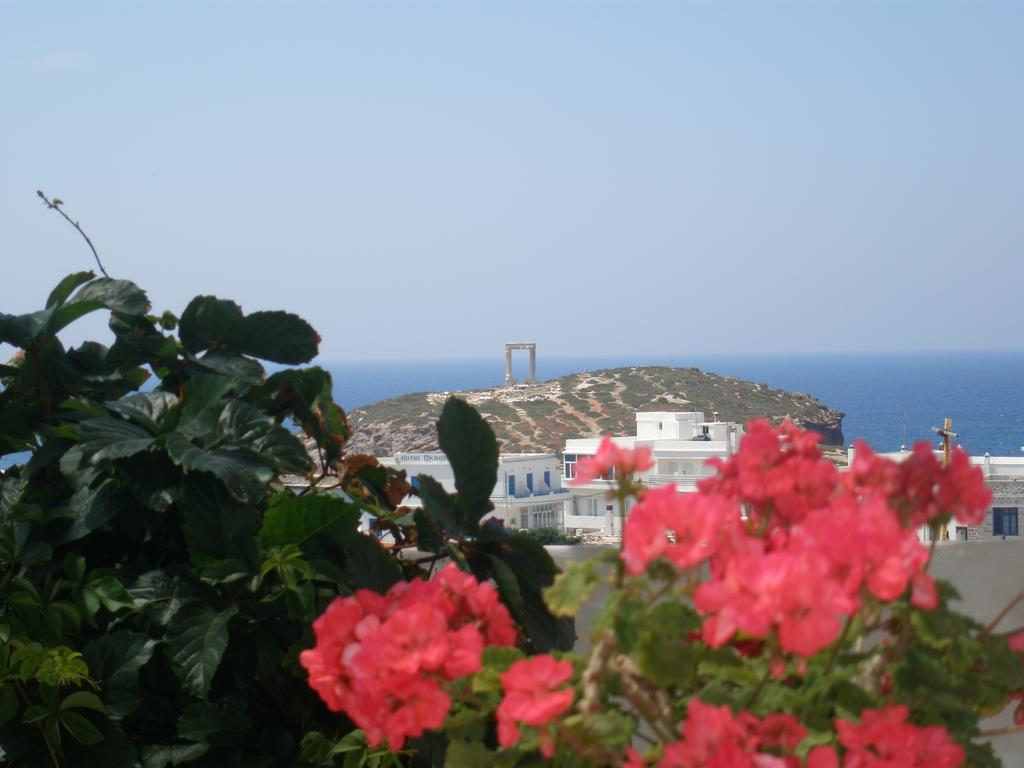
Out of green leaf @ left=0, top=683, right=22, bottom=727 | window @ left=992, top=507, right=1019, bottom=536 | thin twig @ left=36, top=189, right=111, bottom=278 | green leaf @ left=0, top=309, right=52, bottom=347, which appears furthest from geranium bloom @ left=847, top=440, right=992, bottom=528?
window @ left=992, top=507, right=1019, bottom=536

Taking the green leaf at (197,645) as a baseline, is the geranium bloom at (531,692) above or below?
above

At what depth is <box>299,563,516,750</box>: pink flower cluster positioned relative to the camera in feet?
2.07

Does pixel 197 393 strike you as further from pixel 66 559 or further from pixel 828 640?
pixel 828 640

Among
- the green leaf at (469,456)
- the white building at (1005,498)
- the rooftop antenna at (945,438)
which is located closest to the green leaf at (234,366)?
the green leaf at (469,456)

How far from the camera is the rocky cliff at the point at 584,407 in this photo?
1582 inches

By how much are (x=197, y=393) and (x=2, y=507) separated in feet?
0.83

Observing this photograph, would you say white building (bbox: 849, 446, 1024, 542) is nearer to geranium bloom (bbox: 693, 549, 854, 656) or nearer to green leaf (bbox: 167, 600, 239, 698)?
green leaf (bbox: 167, 600, 239, 698)

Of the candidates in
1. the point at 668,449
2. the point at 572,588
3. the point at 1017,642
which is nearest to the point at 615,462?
the point at 572,588

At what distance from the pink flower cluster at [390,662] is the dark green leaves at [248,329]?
0.67 meters

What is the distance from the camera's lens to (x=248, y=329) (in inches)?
52.9

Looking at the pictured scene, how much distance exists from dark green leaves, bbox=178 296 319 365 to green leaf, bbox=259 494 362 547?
25 cm

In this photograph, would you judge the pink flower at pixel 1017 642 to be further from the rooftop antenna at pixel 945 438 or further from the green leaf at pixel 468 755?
the green leaf at pixel 468 755

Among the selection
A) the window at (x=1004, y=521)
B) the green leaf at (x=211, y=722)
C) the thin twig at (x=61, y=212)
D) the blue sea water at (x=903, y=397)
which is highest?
the thin twig at (x=61, y=212)

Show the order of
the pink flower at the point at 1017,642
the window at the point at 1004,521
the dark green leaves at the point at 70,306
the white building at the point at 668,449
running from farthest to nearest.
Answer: the white building at the point at 668,449
the window at the point at 1004,521
the dark green leaves at the point at 70,306
the pink flower at the point at 1017,642
